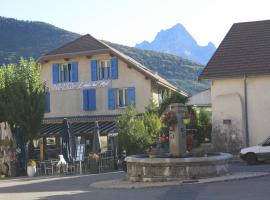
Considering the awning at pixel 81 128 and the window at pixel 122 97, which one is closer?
the awning at pixel 81 128

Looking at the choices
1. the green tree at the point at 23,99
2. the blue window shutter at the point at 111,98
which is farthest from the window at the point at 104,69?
the green tree at the point at 23,99

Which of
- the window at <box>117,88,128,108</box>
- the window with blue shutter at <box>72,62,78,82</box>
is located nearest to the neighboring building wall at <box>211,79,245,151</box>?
the window at <box>117,88,128,108</box>

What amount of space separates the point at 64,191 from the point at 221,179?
4979mm

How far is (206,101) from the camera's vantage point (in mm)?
41969

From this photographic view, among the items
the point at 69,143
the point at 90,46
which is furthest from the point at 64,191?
the point at 90,46

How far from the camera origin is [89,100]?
4503 centimetres

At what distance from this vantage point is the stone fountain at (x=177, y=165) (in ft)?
62.7

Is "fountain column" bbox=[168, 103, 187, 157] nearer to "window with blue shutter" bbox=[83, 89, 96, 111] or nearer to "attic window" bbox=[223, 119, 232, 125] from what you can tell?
"attic window" bbox=[223, 119, 232, 125]

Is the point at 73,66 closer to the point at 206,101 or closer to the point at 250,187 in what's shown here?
the point at 206,101

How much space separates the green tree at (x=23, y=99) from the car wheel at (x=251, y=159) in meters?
11.9

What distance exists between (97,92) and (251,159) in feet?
63.8

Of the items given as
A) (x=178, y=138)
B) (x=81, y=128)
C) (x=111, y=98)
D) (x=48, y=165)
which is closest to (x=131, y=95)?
(x=111, y=98)

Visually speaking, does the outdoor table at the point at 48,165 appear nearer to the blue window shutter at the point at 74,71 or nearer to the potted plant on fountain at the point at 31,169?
the potted plant on fountain at the point at 31,169

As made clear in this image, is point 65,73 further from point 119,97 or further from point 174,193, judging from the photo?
point 174,193
